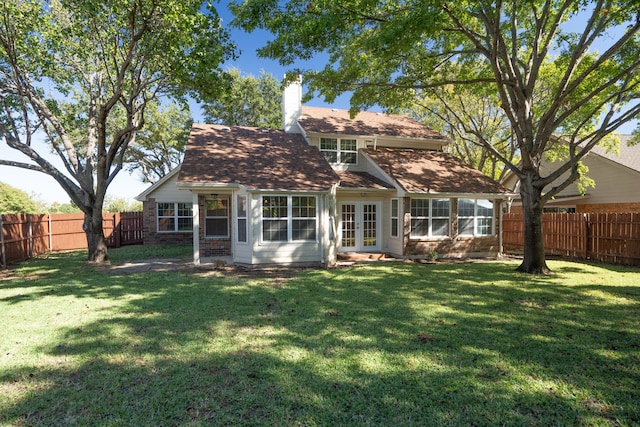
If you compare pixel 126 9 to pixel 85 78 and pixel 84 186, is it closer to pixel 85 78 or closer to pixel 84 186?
pixel 85 78

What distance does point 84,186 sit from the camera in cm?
1212

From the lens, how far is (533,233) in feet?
33.2

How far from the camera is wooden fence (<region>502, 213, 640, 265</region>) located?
1109 cm

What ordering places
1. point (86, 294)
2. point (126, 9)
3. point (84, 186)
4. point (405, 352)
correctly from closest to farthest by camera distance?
point (405, 352) → point (86, 294) → point (126, 9) → point (84, 186)

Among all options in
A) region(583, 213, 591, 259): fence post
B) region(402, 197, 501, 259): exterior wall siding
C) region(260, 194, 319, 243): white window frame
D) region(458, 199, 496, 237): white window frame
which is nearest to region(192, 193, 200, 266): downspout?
region(260, 194, 319, 243): white window frame

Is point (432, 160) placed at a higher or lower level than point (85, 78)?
lower

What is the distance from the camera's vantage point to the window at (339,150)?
1515 cm

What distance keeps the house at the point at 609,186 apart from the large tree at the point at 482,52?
7687 millimetres

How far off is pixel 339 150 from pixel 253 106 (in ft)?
54.2

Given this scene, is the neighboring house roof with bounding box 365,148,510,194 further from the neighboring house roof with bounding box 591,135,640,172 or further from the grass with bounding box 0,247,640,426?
the neighboring house roof with bounding box 591,135,640,172

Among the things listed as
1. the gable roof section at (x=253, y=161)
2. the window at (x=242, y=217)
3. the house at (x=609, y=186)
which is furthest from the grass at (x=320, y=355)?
the house at (x=609, y=186)

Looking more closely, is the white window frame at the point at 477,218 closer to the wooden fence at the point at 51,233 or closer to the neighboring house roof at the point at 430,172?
the neighboring house roof at the point at 430,172

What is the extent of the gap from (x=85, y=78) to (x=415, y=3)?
12.3 m

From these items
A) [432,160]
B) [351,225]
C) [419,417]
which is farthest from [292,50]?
[419,417]
